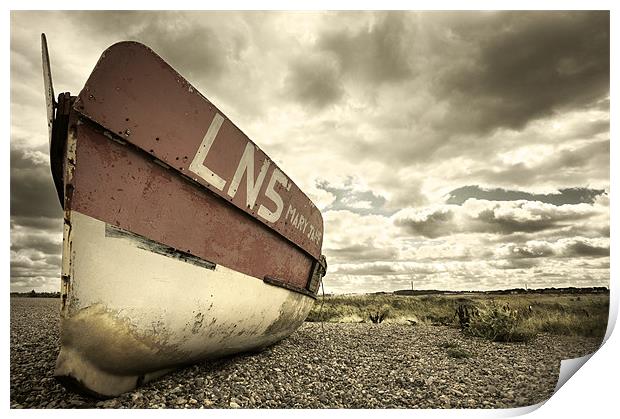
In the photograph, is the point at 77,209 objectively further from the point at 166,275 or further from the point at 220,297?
the point at 220,297

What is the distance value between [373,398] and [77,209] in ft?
9.45

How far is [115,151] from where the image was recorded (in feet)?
9.32

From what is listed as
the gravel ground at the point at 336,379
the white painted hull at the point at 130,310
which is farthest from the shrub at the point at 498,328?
the white painted hull at the point at 130,310

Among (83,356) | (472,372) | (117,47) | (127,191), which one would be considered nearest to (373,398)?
(472,372)

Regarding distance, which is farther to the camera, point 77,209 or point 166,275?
point 166,275

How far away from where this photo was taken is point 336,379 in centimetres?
417

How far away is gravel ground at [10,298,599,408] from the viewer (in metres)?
3.45

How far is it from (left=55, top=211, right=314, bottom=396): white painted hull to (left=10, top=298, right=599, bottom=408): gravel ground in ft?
1.12

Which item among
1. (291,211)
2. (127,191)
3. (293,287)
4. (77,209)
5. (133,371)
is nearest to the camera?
(77,209)

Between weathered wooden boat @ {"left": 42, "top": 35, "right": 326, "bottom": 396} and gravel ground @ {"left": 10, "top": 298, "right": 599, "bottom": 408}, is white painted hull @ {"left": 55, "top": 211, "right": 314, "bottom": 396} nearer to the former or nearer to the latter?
weathered wooden boat @ {"left": 42, "top": 35, "right": 326, "bottom": 396}

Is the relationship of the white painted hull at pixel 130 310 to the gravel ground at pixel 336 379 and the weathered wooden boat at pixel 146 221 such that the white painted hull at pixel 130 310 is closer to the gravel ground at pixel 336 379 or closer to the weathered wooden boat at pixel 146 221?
the weathered wooden boat at pixel 146 221

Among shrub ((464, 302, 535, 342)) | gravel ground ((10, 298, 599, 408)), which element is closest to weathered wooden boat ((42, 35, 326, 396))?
gravel ground ((10, 298, 599, 408))

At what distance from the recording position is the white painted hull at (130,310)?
2.70 metres
